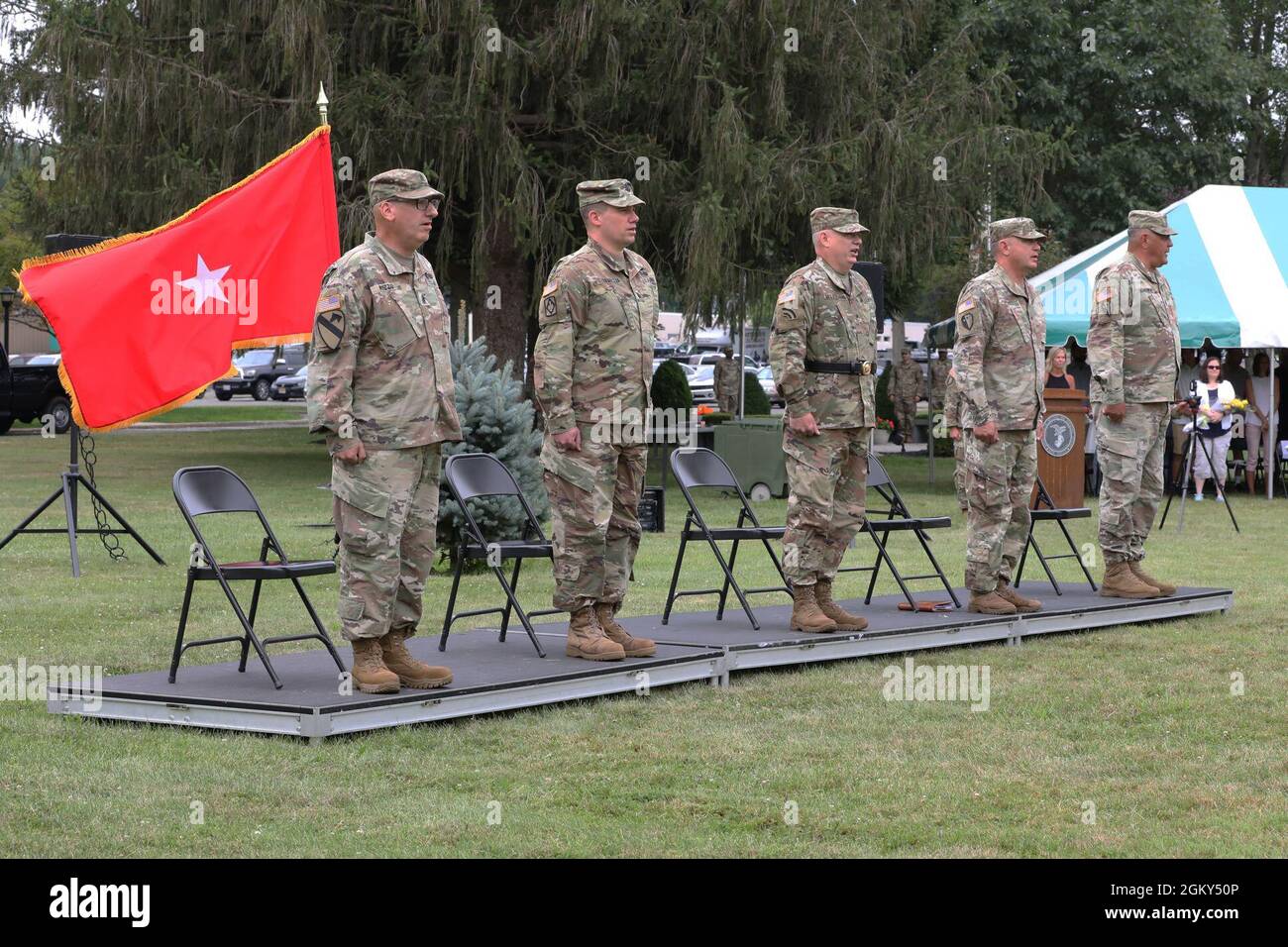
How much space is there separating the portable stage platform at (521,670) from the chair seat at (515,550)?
0.51 m

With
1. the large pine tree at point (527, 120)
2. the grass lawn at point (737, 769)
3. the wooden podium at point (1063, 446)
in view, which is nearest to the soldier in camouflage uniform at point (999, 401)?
the grass lawn at point (737, 769)

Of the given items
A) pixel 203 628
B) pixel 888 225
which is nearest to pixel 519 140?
pixel 888 225

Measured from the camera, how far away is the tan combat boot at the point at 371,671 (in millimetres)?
7734

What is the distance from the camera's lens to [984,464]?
35.1 feet

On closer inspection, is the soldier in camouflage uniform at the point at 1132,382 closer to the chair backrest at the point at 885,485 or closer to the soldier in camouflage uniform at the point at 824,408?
the chair backrest at the point at 885,485

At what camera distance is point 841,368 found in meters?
9.97

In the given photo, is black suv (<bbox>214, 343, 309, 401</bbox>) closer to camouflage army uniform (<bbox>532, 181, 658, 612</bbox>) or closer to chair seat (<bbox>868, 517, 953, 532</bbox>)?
chair seat (<bbox>868, 517, 953, 532</bbox>)

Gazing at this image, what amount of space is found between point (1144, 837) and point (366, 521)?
135 inches

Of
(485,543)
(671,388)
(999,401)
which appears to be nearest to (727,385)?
(671,388)

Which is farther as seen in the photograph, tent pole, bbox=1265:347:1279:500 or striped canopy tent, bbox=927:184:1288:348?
tent pole, bbox=1265:347:1279:500

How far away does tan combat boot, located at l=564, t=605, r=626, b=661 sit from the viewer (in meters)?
8.84

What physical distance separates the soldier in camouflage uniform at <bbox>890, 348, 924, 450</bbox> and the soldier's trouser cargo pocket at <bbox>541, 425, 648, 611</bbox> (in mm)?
24657

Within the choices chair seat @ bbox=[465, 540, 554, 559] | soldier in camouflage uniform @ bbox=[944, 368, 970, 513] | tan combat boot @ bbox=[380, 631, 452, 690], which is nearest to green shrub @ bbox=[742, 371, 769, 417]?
soldier in camouflage uniform @ bbox=[944, 368, 970, 513]

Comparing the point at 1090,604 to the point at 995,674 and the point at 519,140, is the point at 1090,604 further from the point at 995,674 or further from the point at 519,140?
the point at 519,140
